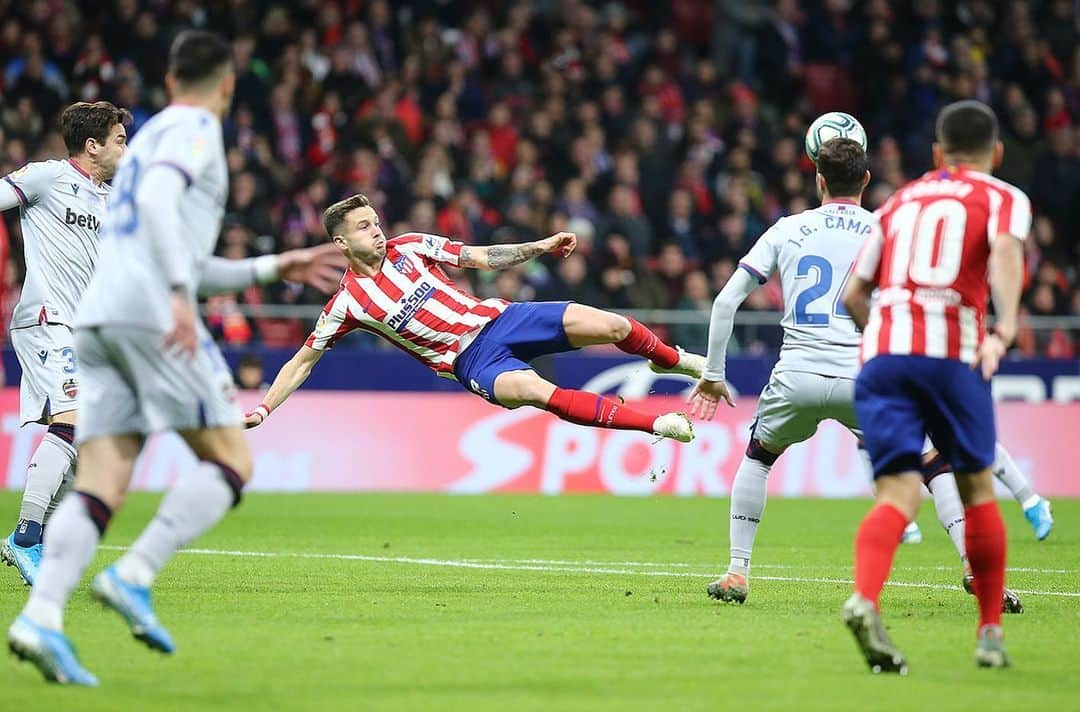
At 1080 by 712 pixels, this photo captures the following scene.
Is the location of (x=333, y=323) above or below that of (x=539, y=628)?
above

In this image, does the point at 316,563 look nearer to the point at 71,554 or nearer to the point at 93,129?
the point at 93,129

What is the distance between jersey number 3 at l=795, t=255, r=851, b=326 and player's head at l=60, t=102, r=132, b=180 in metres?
3.86

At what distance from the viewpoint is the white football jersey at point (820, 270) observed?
8.60m

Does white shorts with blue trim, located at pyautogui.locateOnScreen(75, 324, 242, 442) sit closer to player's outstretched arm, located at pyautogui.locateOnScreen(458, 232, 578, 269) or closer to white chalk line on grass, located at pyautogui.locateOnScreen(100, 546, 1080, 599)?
player's outstretched arm, located at pyautogui.locateOnScreen(458, 232, 578, 269)

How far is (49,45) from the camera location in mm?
20547

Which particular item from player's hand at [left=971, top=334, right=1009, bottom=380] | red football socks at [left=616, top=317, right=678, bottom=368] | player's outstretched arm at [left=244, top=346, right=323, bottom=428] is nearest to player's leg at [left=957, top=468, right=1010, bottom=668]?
player's hand at [left=971, top=334, right=1009, bottom=380]

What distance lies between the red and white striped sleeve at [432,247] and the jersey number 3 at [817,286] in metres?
2.70

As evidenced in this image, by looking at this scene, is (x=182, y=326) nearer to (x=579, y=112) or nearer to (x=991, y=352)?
(x=991, y=352)

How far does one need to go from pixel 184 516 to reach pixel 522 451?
11988 mm

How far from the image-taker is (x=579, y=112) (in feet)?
73.2

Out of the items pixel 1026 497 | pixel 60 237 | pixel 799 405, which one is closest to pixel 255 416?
pixel 60 237

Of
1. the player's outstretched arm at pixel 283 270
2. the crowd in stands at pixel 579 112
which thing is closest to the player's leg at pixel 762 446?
the player's outstretched arm at pixel 283 270

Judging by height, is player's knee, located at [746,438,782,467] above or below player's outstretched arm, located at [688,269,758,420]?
below

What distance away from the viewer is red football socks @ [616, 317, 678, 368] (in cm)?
1041
